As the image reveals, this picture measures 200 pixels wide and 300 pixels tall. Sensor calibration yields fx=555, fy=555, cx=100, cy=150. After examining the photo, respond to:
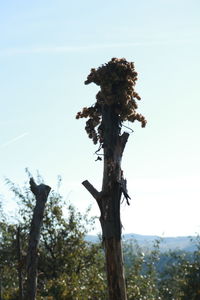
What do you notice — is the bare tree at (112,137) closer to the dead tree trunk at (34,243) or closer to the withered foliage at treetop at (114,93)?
the withered foliage at treetop at (114,93)

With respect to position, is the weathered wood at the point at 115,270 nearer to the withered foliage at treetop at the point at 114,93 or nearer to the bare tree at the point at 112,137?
the bare tree at the point at 112,137

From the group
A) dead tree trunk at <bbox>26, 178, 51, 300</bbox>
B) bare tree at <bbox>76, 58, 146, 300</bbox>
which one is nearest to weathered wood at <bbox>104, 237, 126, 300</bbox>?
bare tree at <bbox>76, 58, 146, 300</bbox>

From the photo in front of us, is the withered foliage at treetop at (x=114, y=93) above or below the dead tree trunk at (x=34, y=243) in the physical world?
above

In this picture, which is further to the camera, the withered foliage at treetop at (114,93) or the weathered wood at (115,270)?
the withered foliage at treetop at (114,93)

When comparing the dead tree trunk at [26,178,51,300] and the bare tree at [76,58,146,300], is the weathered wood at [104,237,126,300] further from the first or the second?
the dead tree trunk at [26,178,51,300]

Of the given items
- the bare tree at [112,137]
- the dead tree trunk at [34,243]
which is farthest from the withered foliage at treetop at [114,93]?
the dead tree trunk at [34,243]

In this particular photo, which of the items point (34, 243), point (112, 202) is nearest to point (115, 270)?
point (112, 202)

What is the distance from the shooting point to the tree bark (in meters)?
12.2

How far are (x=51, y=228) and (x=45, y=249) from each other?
1.20 meters

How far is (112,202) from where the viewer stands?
12.5 meters

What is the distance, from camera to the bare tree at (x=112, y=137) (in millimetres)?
12250

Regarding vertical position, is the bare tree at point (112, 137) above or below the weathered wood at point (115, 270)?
above

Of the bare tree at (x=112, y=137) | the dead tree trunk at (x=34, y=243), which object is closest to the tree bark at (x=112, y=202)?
the bare tree at (x=112, y=137)

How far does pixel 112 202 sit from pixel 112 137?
5.34ft
